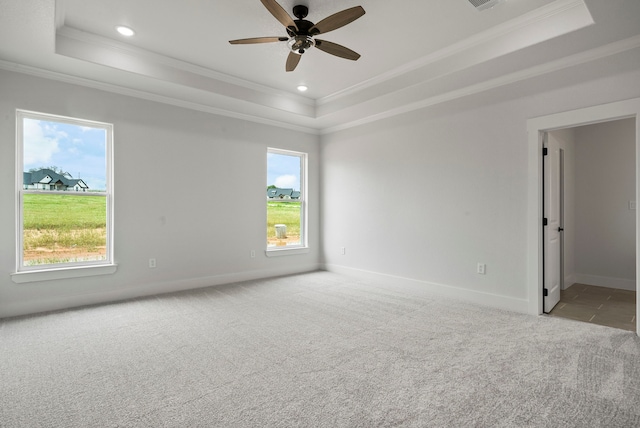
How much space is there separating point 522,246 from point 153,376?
3.84 meters

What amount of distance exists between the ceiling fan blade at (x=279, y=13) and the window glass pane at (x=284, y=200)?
3187 mm

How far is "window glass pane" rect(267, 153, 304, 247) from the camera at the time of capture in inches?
230

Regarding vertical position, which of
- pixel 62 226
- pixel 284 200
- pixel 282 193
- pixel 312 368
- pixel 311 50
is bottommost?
pixel 312 368

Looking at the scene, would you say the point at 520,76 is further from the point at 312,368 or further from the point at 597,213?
the point at 312,368

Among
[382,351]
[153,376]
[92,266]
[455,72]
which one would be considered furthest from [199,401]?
[455,72]

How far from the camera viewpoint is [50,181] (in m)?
3.88

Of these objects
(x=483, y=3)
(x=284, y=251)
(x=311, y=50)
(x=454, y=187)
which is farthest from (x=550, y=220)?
(x=284, y=251)

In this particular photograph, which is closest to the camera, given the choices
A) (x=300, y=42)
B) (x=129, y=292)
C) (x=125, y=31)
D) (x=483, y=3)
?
(x=483, y=3)

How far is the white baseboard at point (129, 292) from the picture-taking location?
3.66 meters

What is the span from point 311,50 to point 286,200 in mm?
2830

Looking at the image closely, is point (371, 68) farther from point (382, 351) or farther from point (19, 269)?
point (19, 269)

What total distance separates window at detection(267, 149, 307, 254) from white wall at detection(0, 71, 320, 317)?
211 millimetres

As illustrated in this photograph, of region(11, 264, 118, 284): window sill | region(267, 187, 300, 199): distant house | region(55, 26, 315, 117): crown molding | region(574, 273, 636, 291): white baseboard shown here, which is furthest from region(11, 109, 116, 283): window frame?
region(574, 273, 636, 291): white baseboard

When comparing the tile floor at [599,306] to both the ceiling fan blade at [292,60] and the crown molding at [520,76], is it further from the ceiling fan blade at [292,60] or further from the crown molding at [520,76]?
the ceiling fan blade at [292,60]
